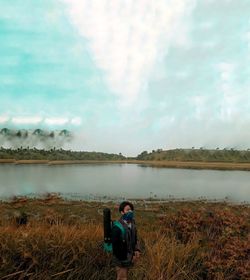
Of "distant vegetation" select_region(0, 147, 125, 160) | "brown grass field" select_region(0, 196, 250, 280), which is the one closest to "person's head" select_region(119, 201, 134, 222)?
"brown grass field" select_region(0, 196, 250, 280)

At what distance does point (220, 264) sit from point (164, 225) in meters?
2.71

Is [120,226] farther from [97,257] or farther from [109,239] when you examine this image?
[97,257]

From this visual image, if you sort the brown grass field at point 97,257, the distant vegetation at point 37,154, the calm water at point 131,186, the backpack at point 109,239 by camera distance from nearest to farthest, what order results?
the backpack at point 109,239 < the brown grass field at point 97,257 < the calm water at point 131,186 < the distant vegetation at point 37,154

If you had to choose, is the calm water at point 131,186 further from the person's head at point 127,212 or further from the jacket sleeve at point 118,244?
the jacket sleeve at point 118,244

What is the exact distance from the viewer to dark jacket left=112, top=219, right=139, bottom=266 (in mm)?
6117

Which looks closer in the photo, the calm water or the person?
the person

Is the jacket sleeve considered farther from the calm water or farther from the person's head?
the calm water

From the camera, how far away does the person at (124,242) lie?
6.12 metres

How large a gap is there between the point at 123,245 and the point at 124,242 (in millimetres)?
54

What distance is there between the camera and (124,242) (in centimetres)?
Answer: 616

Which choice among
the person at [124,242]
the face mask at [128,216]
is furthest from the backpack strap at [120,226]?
the face mask at [128,216]

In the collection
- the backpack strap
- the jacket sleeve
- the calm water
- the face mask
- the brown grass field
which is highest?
the face mask

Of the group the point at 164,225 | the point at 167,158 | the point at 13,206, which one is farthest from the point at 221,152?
the point at 164,225

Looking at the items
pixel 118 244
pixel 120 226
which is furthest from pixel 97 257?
pixel 120 226
